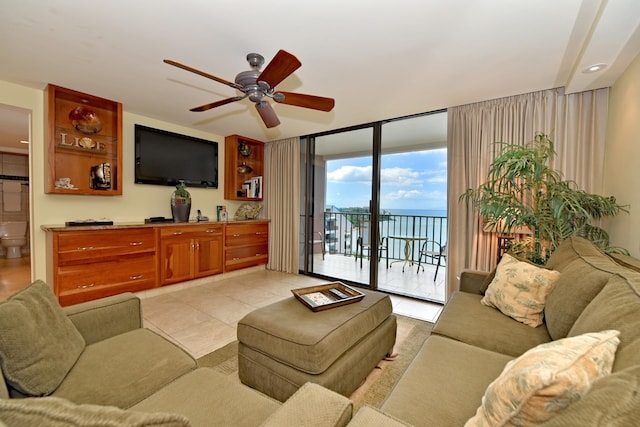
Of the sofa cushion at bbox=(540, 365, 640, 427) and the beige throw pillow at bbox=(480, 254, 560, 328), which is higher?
the sofa cushion at bbox=(540, 365, 640, 427)

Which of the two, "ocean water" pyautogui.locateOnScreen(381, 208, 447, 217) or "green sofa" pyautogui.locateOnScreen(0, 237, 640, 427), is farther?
"ocean water" pyautogui.locateOnScreen(381, 208, 447, 217)

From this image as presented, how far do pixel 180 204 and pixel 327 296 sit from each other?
2.74m

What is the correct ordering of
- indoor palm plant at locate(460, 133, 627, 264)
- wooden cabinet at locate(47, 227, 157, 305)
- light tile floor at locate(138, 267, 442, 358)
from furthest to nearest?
wooden cabinet at locate(47, 227, 157, 305) < light tile floor at locate(138, 267, 442, 358) < indoor palm plant at locate(460, 133, 627, 264)

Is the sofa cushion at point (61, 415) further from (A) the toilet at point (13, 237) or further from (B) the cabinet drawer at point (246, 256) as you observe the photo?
(A) the toilet at point (13, 237)

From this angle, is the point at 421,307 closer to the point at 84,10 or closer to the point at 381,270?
the point at 381,270

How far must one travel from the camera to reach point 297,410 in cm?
80

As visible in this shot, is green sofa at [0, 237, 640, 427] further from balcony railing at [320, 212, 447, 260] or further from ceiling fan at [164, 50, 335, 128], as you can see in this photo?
balcony railing at [320, 212, 447, 260]

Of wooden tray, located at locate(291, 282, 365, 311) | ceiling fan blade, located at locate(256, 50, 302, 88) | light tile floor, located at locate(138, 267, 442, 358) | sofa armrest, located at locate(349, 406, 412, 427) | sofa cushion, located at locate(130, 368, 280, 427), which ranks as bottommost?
light tile floor, located at locate(138, 267, 442, 358)

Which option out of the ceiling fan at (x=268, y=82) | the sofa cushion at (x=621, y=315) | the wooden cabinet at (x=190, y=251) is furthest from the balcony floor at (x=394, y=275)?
the ceiling fan at (x=268, y=82)

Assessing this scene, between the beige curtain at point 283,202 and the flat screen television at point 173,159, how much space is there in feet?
3.06

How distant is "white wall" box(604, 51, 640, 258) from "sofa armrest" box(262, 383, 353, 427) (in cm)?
232

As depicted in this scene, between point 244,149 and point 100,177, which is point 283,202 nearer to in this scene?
point 244,149

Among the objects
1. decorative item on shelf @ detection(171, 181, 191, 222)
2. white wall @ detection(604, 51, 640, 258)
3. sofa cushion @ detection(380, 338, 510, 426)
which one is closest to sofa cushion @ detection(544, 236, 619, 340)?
sofa cushion @ detection(380, 338, 510, 426)

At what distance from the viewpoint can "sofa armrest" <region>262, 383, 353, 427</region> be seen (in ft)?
2.49
